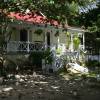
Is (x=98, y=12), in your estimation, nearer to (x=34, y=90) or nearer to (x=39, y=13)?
(x=39, y=13)

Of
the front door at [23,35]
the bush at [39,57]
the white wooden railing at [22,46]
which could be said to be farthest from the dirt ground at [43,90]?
the front door at [23,35]

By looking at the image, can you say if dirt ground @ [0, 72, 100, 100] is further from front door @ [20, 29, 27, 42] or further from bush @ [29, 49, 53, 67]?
front door @ [20, 29, 27, 42]

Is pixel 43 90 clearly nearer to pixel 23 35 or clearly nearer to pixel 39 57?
pixel 39 57

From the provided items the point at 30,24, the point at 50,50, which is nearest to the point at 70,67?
the point at 50,50

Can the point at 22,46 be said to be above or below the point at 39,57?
above

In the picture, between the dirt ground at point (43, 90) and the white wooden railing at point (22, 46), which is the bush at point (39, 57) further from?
the dirt ground at point (43, 90)

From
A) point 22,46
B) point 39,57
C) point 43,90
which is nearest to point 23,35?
point 22,46

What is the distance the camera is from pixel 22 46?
27.0 meters

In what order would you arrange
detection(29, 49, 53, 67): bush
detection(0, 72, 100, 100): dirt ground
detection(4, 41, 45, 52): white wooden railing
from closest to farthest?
1. detection(0, 72, 100, 100): dirt ground
2. detection(29, 49, 53, 67): bush
3. detection(4, 41, 45, 52): white wooden railing

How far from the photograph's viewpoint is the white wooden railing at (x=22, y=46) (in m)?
26.1

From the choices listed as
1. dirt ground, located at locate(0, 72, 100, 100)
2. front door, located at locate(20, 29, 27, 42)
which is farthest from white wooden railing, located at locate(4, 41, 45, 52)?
dirt ground, located at locate(0, 72, 100, 100)

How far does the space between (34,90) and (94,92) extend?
9.43ft

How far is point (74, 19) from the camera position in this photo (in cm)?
1942

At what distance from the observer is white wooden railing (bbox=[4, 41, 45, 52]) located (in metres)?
26.1
